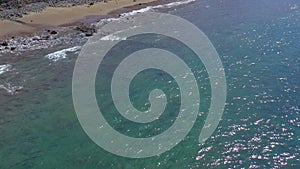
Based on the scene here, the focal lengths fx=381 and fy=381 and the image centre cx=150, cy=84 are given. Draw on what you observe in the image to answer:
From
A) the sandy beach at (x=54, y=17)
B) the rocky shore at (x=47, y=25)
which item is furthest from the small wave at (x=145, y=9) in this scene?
the sandy beach at (x=54, y=17)

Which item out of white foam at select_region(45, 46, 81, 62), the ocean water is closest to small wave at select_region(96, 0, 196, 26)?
white foam at select_region(45, 46, 81, 62)

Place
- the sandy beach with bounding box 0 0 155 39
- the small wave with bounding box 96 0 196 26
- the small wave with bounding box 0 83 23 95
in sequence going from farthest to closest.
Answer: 1. the small wave with bounding box 96 0 196 26
2. the sandy beach with bounding box 0 0 155 39
3. the small wave with bounding box 0 83 23 95

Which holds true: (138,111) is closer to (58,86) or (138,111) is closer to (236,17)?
(58,86)

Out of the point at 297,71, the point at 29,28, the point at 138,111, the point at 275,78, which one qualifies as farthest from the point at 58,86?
the point at 297,71

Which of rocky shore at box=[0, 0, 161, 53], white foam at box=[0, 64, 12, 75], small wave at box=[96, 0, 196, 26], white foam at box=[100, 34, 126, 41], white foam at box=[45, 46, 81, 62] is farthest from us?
small wave at box=[96, 0, 196, 26]

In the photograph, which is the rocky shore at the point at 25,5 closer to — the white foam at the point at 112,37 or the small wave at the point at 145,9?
the small wave at the point at 145,9

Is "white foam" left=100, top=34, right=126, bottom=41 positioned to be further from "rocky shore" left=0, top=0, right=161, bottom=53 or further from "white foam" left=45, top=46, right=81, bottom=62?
"white foam" left=45, top=46, right=81, bottom=62

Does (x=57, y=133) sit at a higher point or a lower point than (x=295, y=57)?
lower

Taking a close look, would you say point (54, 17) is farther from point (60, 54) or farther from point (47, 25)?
point (60, 54)

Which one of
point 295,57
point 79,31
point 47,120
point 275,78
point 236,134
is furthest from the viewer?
point 79,31
